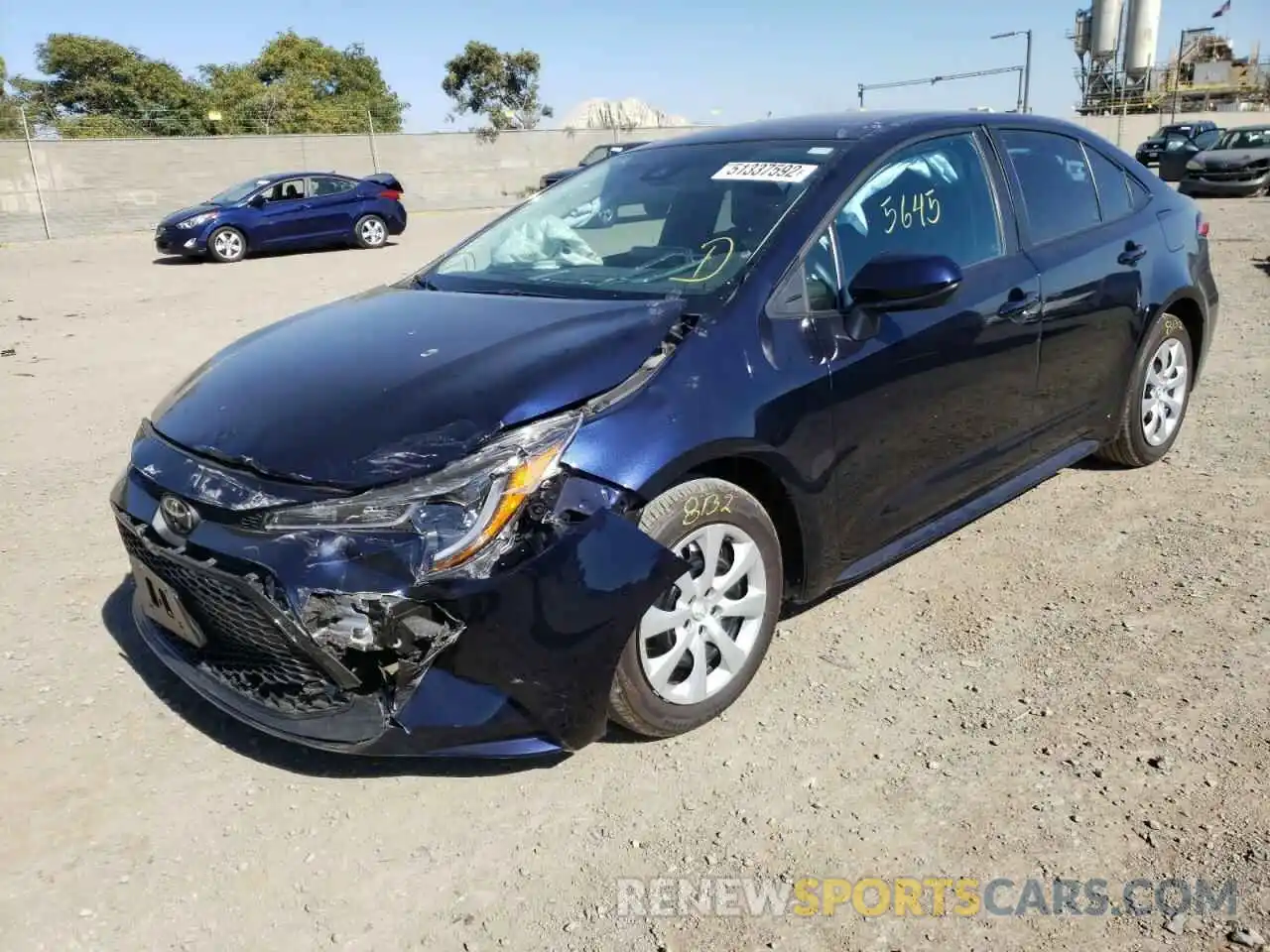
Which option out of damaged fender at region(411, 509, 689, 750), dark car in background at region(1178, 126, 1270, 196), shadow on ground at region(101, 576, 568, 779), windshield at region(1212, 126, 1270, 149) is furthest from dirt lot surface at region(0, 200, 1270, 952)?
windshield at region(1212, 126, 1270, 149)

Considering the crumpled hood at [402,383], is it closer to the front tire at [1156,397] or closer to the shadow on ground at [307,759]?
the shadow on ground at [307,759]

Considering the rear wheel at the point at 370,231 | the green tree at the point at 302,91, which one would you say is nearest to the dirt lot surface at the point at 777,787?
the rear wheel at the point at 370,231

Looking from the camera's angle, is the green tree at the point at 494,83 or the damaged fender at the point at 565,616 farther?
the green tree at the point at 494,83

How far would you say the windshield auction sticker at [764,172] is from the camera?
3.37 m

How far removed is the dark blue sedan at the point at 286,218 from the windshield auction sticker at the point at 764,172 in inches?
597

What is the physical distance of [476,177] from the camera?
31516 mm

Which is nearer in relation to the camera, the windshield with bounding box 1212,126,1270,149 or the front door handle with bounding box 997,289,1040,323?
the front door handle with bounding box 997,289,1040,323

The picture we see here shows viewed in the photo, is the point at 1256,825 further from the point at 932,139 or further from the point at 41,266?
the point at 41,266

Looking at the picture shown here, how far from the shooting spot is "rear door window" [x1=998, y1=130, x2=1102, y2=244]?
3.97m

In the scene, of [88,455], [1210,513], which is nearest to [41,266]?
[88,455]

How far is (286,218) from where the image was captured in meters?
17.4

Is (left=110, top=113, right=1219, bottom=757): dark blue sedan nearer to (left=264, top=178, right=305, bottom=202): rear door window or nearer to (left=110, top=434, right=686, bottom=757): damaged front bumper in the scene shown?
(left=110, top=434, right=686, bottom=757): damaged front bumper

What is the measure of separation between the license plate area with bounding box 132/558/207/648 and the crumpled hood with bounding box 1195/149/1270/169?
23020 millimetres

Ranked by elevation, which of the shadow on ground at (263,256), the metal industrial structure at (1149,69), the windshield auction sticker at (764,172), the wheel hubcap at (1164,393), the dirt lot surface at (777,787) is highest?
the metal industrial structure at (1149,69)
